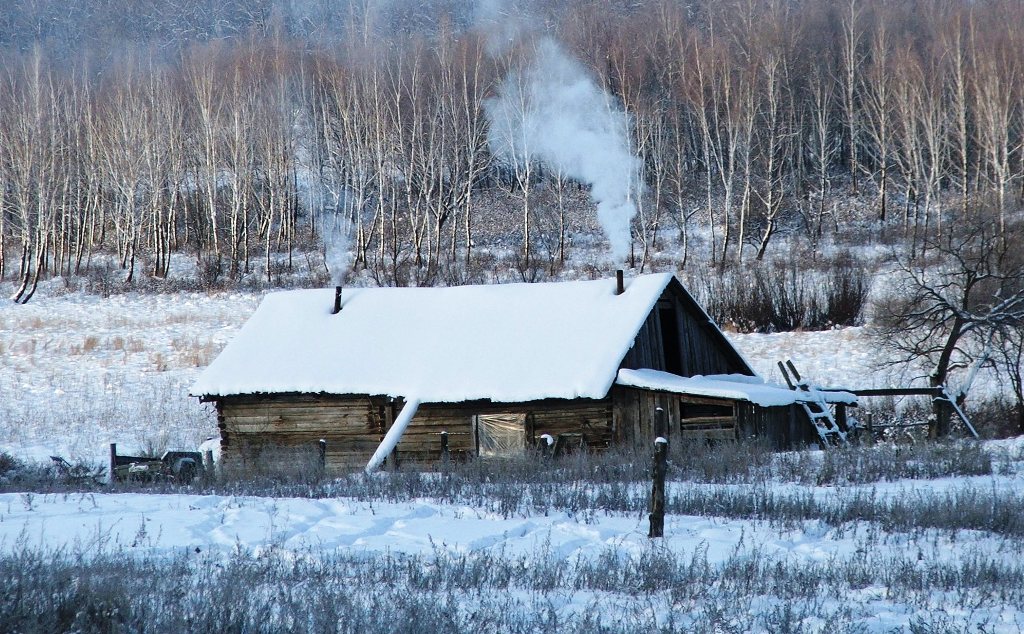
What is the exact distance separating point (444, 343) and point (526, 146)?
70.2 feet

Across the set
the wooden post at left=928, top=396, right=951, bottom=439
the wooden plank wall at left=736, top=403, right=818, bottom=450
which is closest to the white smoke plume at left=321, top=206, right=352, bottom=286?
the wooden plank wall at left=736, top=403, right=818, bottom=450

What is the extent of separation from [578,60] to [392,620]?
4568 cm

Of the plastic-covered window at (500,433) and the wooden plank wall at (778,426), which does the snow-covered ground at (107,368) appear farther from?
the wooden plank wall at (778,426)

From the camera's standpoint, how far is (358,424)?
1962 cm

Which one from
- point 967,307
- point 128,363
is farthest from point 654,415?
point 128,363

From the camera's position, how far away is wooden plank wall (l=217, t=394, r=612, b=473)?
18.6 metres

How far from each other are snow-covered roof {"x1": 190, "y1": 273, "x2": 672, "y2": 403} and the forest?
14160mm

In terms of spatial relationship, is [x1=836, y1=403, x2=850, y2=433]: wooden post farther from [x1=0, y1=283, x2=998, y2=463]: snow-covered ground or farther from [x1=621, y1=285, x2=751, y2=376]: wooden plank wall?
[x1=0, y1=283, x2=998, y2=463]: snow-covered ground

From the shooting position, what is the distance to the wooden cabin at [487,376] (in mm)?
18000

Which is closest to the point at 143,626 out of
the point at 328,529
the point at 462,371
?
the point at 328,529

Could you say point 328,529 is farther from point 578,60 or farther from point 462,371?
point 578,60

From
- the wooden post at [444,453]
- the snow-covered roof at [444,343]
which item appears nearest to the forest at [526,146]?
the snow-covered roof at [444,343]

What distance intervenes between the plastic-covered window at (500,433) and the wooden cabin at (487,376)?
0.03m

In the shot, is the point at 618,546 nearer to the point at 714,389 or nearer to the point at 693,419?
the point at 714,389
